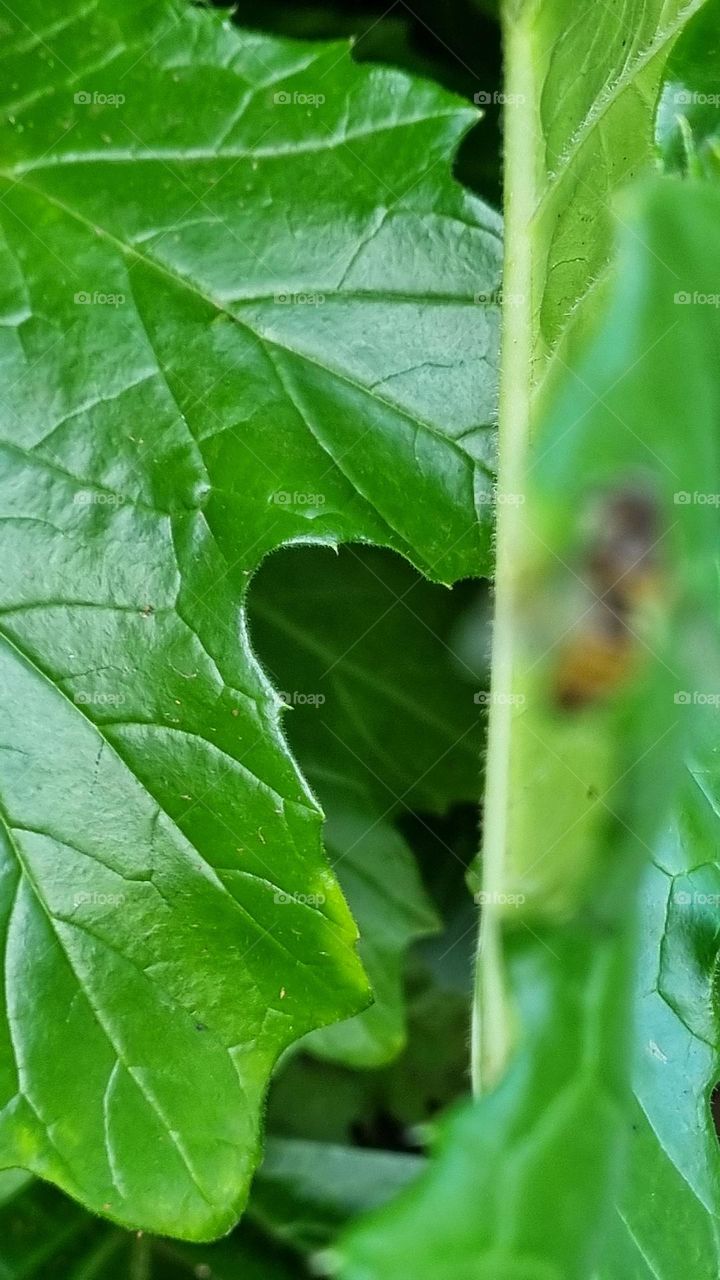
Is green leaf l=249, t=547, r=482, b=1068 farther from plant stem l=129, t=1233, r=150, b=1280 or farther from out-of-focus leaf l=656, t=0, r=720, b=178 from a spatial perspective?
out-of-focus leaf l=656, t=0, r=720, b=178

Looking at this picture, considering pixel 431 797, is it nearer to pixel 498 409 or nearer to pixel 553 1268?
pixel 498 409

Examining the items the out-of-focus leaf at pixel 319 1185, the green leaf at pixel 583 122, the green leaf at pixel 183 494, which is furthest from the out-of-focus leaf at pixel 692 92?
the out-of-focus leaf at pixel 319 1185

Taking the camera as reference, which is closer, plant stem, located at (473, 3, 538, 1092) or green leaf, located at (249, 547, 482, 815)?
plant stem, located at (473, 3, 538, 1092)

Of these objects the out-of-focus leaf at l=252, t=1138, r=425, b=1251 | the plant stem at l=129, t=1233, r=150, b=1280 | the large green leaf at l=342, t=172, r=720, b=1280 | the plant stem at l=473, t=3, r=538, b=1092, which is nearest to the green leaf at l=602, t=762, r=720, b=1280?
the plant stem at l=473, t=3, r=538, b=1092

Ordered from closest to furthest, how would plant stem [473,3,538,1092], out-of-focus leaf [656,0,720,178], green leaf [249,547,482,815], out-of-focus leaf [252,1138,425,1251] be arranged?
plant stem [473,3,538,1092]
out-of-focus leaf [656,0,720,178]
green leaf [249,547,482,815]
out-of-focus leaf [252,1138,425,1251]

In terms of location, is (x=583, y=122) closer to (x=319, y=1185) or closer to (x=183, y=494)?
(x=183, y=494)

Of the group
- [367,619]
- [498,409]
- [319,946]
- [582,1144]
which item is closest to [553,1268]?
[582,1144]

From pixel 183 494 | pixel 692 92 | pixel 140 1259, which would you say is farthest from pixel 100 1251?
pixel 692 92
